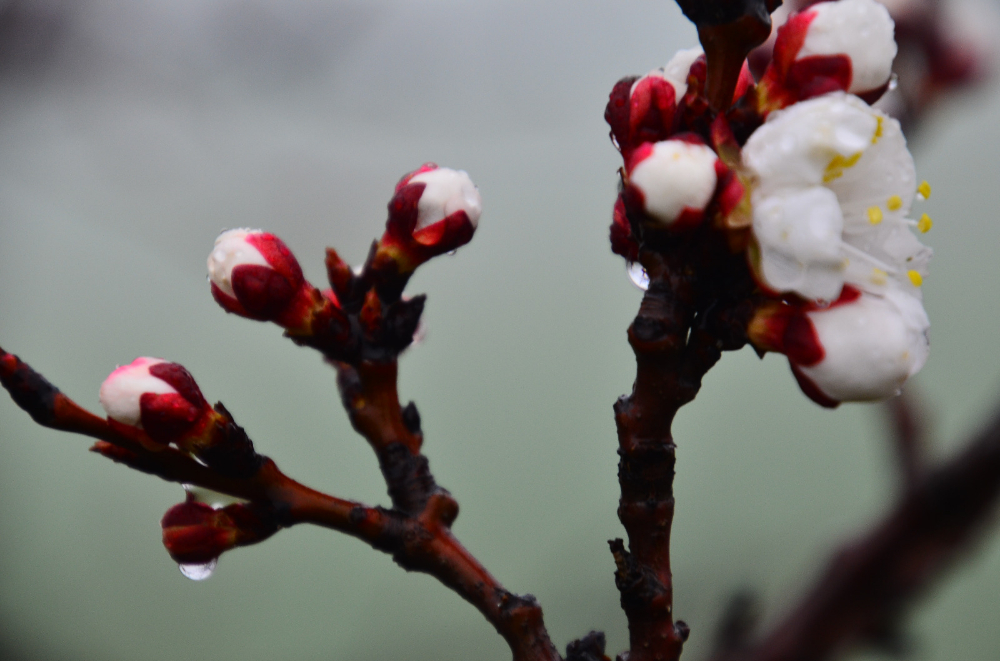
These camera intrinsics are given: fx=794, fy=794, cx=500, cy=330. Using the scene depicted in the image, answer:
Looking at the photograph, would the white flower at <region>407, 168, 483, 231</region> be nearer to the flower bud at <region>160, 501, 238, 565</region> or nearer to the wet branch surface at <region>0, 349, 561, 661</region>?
the wet branch surface at <region>0, 349, 561, 661</region>

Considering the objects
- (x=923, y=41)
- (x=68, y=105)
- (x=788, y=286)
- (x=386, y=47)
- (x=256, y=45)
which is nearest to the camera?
(x=788, y=286)

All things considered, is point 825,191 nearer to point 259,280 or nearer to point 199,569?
point 259,280

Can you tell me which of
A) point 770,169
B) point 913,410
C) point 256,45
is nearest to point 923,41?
point 913,410

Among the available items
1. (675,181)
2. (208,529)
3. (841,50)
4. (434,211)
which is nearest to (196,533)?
(208,529)

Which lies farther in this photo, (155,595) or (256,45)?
(155,595)

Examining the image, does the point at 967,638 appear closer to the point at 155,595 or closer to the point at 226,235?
the point at 155,595

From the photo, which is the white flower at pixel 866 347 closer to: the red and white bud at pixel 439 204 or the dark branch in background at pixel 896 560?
the dark branch in background at pixel 896 560
